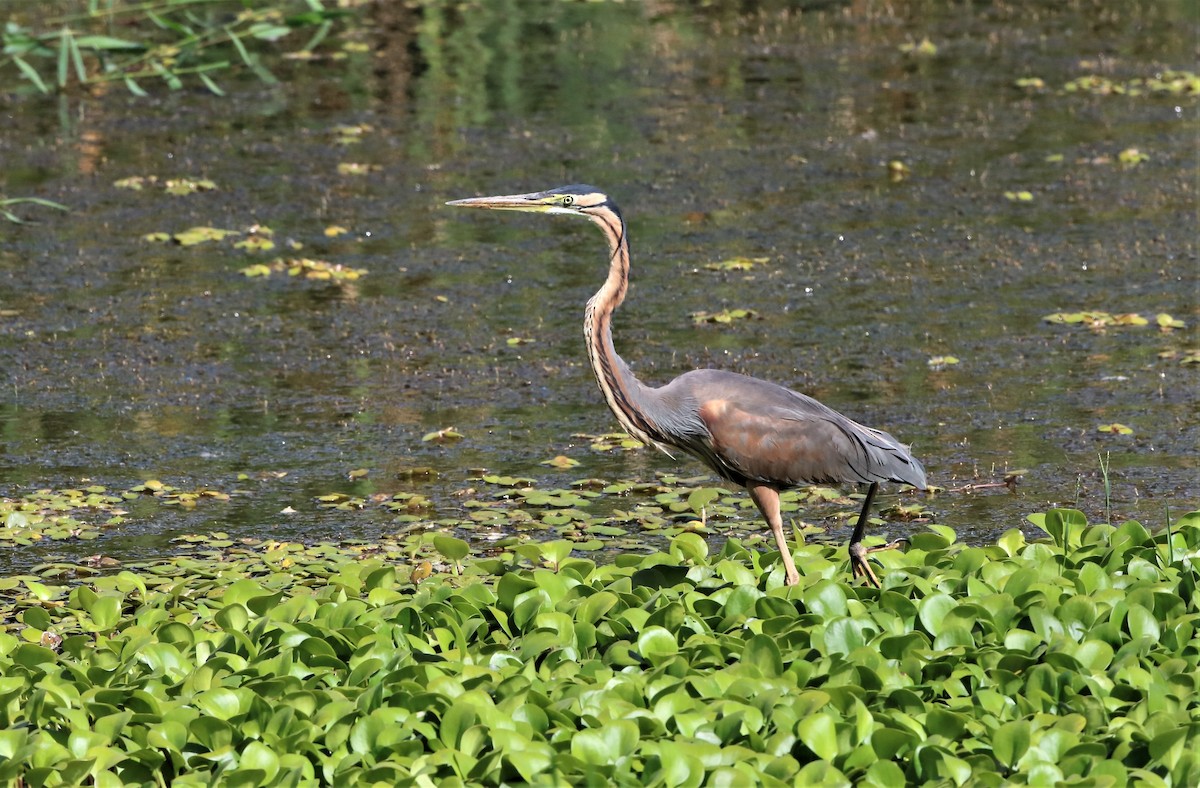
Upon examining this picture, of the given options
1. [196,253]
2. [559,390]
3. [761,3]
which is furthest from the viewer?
[761,3]

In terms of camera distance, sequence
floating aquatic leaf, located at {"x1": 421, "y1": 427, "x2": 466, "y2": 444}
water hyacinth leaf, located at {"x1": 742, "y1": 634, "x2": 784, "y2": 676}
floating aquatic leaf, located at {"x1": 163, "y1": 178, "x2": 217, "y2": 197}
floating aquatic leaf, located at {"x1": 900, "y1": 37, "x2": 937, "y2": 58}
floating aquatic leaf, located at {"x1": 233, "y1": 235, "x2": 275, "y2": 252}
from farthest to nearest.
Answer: floating aquatic leaf, located at {"x1": 900, "y1": 37, "x2": 937, "y2": 58}, floating aquatic leaf, located at {"x1": 163, "y1": 178, "x2": 217, "y2": 197}, floating aquatic leaf, located at {"x1": 233, "y1": 235, "x2": 275, "y2": 252}, floating aquatic leaf, located at {"x1": 421, "y1": 427, "x2": 466, "y2": 444}, water hyacinth leaf, located at {"x1": 742, "y1": 634, "x2": 784, "y2": 676}

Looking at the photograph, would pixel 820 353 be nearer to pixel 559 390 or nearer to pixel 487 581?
pixel 559 390

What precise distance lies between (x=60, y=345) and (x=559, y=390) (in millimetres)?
2498

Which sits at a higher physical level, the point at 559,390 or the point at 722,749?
the point at 722,749

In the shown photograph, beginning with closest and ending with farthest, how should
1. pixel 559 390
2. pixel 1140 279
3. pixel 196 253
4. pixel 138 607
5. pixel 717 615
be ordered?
pixel 717 615
pixel 138 607
pixel 559 390
pixel 1140 279
pixel 196 253

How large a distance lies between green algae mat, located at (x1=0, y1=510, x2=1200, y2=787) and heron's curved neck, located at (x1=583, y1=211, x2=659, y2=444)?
451 millimetres

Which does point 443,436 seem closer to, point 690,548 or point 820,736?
point 690,548

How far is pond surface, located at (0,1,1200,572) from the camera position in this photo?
7.25 m

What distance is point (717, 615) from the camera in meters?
5.12

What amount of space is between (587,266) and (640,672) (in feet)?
17.8

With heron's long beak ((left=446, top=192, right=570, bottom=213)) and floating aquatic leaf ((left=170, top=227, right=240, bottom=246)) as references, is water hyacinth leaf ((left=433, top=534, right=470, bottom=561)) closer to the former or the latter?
heron's long beak ((left=446, top=192, right=570, bottom=213))

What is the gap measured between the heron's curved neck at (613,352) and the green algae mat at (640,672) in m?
0.45

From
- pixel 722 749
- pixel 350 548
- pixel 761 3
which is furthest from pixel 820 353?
pixel 761 3

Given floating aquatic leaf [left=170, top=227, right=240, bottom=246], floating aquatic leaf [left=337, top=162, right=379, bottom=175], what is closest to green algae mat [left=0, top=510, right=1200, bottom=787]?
floating aquatic leaf [left=170, top=227, right=240, bottom=246]
